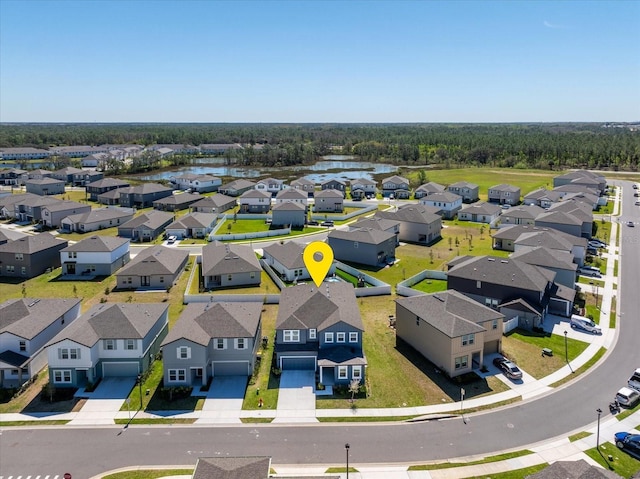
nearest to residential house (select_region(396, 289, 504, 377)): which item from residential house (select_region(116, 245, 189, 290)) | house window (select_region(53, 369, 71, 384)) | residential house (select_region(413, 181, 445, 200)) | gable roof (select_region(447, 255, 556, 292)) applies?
gable roof (select_region(447, 255, 556, 292))

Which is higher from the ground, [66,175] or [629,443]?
[66,175]

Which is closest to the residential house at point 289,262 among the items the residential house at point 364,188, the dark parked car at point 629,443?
the dark parked car at point 629,443

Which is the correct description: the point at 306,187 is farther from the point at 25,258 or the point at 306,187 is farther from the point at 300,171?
the point at 25,258

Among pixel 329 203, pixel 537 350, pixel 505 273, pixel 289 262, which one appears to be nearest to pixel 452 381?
pixel 537 350

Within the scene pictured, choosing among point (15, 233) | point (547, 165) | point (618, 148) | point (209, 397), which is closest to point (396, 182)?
point (547, 165)

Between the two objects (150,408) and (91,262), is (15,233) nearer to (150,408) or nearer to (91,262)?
(91,262)

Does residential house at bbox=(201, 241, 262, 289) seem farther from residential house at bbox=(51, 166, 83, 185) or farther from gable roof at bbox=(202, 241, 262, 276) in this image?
residential house at bbox=(51, 166, 83, 185)

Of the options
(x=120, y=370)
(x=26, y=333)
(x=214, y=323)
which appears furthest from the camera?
(x=214, y=323)
